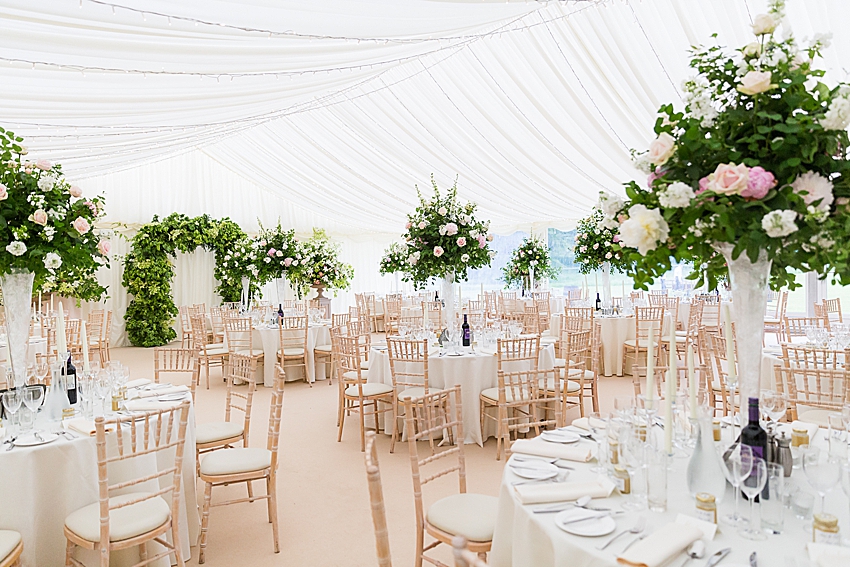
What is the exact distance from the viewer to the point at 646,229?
2.11 meters

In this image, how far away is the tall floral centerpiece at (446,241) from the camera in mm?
6199

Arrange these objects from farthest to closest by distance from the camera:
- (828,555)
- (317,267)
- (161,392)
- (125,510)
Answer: (317,267), (161,392), (125,510), (828,555)

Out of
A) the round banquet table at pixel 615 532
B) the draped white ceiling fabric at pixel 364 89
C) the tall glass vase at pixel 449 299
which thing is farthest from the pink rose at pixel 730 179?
the tall glass vase at pixel 449 299

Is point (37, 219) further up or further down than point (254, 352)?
further up

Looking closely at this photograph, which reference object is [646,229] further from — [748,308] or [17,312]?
[17,312]

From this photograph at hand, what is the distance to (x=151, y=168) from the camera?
46.1ft

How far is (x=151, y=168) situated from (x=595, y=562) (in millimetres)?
14538

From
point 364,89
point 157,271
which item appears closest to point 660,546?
point 364,89

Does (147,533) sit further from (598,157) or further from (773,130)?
(598,157)

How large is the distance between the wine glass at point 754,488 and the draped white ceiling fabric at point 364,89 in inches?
102

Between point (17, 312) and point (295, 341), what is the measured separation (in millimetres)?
5258

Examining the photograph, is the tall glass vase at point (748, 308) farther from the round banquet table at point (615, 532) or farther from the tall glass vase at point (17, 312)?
the tall glass vase at point (17, 312)

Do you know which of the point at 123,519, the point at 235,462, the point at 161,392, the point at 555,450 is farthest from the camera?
the point at 161,392

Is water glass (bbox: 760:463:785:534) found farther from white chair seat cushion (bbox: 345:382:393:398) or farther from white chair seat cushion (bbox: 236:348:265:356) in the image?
white chair seat cushion (bbox: 236:348:265:356)
